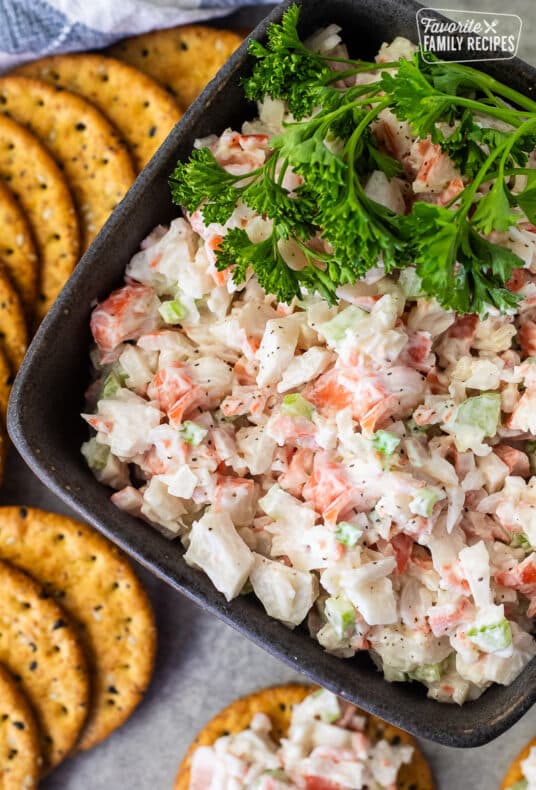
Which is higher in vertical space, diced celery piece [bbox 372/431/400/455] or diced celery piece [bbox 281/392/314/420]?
diced celery piece [bbox 281/392/314/420]

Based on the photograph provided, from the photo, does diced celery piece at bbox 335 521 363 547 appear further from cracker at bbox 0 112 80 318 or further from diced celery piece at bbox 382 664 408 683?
cracker at bbox 0 112 80 318

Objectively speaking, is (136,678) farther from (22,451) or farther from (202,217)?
(202,217)

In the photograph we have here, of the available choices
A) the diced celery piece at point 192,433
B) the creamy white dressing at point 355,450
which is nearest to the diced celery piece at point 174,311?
the creamy white dressing at point 355,450

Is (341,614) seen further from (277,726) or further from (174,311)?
(277,726)

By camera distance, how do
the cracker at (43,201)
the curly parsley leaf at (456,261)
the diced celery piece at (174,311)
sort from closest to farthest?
the curly parsley leaf at (456,261), the diced celery piece at (174,311), the cracker at (43,201)

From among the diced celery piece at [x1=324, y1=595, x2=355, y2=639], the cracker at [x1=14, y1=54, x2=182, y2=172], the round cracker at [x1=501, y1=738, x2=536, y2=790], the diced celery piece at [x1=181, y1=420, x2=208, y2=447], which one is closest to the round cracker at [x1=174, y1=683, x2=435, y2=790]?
the round cracker at [x1=501, y1=738, x2=536, y2=790]

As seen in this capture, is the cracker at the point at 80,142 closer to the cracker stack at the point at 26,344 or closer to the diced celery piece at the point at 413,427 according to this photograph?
the cracker stack at the point at 26,344

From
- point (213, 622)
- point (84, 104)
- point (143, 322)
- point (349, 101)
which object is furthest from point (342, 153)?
point (213, 622)
